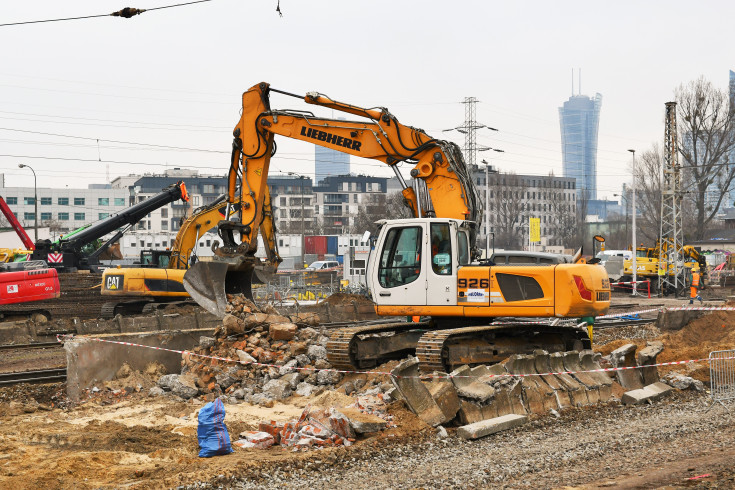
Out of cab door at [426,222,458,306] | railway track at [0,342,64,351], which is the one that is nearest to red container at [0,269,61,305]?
railway track at [0,342,64,351]

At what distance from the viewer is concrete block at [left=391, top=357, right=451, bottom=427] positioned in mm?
10172

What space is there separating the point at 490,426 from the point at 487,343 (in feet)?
10.4

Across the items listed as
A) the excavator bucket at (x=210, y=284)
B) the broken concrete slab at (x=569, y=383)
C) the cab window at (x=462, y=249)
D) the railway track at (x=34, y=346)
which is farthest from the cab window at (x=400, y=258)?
the railway track at (x=34, y=346)

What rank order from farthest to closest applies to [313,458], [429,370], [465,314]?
[465,314] → [429,370] → [313,458]

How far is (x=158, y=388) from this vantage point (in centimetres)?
1369

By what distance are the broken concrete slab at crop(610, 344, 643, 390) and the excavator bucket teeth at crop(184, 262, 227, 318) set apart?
7.36 metres

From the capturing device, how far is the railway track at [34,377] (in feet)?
49.9

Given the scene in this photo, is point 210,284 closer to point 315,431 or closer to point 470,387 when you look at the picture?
point 470,387

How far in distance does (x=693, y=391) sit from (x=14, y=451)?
10.1 m

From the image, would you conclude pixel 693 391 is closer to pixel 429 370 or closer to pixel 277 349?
pixel 429 370

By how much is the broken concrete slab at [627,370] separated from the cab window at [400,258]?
12.1ft

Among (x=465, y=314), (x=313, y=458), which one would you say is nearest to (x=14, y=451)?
(x=313, y=458)

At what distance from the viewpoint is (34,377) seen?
51.0ft

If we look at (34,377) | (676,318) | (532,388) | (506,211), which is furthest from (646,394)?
(506,211)
